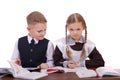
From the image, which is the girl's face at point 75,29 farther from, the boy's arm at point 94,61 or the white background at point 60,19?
the white background at point 60,19

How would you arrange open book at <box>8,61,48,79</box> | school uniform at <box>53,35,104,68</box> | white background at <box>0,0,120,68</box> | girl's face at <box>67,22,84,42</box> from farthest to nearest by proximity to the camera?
1. white background at <box>0,0,120,68</box>
2. school uniform at <box>53,35,104,68</box>
3. girl's face at <box>67,22,84,42</box>
4. open book at <box>8,61,48,79</box>

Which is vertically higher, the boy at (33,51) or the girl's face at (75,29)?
the girl's face at (75,29)

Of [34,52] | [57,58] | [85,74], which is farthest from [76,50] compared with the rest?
[85,74]

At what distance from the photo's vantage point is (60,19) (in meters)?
3.63

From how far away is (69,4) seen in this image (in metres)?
3.63

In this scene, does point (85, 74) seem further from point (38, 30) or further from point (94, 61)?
point (38, 30)

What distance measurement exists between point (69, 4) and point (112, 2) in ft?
1.86

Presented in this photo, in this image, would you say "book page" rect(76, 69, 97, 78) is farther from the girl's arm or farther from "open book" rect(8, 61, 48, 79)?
the girl's arm

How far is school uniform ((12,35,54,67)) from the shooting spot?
8.44 feet

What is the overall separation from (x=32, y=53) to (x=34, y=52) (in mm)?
20

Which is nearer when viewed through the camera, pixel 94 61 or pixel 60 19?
pixel 94 61

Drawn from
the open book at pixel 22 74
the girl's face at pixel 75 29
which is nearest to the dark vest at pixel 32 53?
the girl's face at pixel 75 29

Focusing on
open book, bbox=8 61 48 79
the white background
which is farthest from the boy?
the white background

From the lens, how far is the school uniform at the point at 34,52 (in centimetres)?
257
